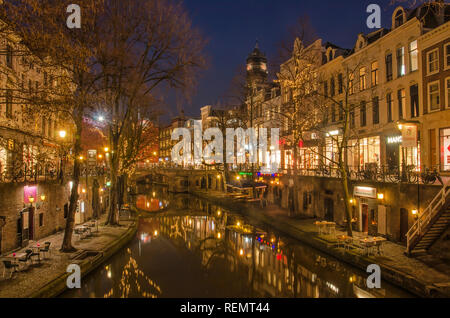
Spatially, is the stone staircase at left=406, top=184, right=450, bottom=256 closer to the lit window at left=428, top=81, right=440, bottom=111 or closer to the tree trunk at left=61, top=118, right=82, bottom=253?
the lit window at left=428, top=81, right=440, bottom=111

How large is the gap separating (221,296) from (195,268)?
4.24m

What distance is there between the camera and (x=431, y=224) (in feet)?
48.0

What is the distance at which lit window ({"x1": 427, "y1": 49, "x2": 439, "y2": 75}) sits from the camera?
2178 centimetres

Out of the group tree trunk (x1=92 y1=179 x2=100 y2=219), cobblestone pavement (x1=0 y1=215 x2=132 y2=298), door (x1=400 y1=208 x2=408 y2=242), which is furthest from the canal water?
tree trunk (x1=92 y1=179 x2=100 y2=219)

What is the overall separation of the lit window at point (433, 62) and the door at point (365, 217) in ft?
35.2

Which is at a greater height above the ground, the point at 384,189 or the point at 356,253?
the point at 384,189

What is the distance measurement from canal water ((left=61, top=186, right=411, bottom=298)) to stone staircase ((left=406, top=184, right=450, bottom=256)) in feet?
9.97

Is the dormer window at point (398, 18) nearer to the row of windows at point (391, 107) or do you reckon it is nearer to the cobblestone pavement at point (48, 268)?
the row of windows at point (391, 107)

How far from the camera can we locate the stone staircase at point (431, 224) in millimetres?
14344

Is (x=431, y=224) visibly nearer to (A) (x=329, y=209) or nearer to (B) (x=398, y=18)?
(A) (x=329, y=209)

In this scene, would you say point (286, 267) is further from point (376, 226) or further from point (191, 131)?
point (191, 131)

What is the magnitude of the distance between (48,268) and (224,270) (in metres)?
8.56

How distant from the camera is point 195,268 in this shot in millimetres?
17406

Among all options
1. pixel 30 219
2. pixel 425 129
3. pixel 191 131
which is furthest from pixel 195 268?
pixel 191 131
